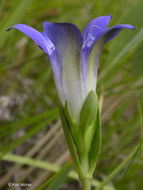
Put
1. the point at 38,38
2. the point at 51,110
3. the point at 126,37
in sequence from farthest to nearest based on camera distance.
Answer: the point at 126,37
the point at 51,110
the point at 38,38

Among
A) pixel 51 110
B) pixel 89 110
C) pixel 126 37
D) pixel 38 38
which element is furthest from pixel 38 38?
pixel 126 37

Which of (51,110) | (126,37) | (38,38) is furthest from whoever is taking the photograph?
(126,37)

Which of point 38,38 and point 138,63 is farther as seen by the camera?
point 138,63

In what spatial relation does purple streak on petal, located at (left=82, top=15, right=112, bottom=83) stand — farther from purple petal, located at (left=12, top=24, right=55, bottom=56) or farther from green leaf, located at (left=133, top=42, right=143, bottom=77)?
green leaf, located at (left=133, top=42, right=143, bottom=77)

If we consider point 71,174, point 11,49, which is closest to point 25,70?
point 11,49

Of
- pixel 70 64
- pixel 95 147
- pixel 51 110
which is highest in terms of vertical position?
pixel 70 64

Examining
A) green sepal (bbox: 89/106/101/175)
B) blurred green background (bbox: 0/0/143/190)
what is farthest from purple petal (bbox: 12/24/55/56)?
blurred green background (bbox: 0/0/143/190)

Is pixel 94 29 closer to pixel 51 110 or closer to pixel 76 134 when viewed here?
pixel 76 134

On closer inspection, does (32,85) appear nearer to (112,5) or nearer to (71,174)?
(71,174)
